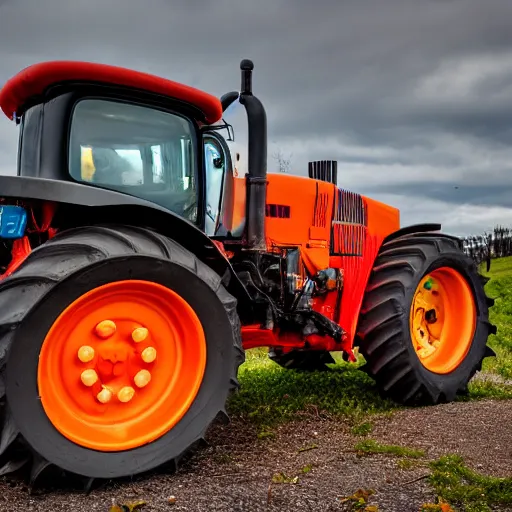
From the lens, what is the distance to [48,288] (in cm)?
318

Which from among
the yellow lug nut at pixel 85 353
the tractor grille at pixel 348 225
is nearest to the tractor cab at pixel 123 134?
the yellow lug nut at pixel 85 353

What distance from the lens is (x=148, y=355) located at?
142 inches

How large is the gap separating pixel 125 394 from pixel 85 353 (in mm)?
313

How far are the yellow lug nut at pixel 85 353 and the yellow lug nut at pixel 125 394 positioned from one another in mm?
247

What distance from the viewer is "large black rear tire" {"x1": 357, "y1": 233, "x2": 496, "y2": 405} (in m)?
5.53

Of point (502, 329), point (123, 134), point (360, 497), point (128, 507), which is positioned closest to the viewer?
point (128, 507)

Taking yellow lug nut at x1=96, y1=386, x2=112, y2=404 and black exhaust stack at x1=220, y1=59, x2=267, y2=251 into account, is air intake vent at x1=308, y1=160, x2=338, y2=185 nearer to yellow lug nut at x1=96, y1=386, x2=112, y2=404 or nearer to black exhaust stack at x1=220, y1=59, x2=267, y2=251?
black exhaust stack at x1=220, y1=59, x2=267, y2=251

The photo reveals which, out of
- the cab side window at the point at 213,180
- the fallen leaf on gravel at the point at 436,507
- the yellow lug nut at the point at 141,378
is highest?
the cab side window at the point at 213,180

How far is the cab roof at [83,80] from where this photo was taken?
148 inches

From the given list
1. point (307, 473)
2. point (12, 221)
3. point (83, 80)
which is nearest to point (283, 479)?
point (307, 473)

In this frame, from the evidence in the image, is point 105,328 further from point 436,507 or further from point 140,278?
point 436,507

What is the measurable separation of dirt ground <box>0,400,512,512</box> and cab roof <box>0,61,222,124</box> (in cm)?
213

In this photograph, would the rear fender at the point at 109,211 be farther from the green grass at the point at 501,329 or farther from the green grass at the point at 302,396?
the green grass at the point at 501,329

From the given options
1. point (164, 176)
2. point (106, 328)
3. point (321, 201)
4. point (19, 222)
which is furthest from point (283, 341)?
point (19, 222)
